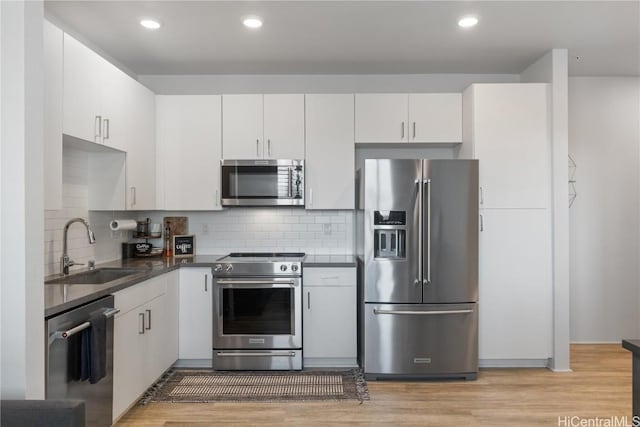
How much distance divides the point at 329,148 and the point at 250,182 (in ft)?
2.48

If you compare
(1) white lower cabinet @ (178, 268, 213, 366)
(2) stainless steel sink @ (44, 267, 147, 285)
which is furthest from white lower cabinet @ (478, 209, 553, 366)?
(2) stainless steel sink @ (44, 267, 147, 285)

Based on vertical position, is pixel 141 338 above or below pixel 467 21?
below

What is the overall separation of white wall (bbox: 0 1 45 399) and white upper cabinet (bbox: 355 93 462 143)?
2820 mm

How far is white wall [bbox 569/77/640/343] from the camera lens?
447cm

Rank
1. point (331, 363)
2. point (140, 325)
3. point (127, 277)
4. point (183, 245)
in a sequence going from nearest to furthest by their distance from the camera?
point (127, 277)
point (140, 325)
point (331, 363)
point (183, 245)

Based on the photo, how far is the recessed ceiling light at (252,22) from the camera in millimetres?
3104

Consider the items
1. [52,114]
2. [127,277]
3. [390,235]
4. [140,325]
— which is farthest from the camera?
[390,235]

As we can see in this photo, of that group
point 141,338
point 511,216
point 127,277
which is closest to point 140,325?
point 141,338

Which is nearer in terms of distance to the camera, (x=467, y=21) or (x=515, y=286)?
(x=467, y=21)

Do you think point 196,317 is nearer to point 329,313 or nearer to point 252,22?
point 329,313

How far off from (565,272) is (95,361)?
11.3 ft

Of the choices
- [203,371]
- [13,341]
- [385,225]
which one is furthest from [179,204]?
[13,341]

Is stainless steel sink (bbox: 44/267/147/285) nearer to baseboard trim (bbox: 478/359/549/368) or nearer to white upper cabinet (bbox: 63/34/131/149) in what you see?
white upper cabinet (bbox: 63/34/131/149)

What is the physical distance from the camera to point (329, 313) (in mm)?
3707
